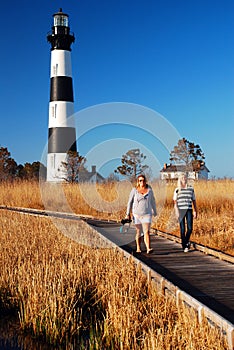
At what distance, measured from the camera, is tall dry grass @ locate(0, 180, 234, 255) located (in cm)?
1162

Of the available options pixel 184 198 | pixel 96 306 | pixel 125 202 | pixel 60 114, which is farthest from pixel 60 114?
pixel 96 306

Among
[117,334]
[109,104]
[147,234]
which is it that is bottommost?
[117,334]

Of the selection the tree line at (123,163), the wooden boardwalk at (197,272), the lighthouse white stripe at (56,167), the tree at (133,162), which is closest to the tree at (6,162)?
the tree line at (123,163)

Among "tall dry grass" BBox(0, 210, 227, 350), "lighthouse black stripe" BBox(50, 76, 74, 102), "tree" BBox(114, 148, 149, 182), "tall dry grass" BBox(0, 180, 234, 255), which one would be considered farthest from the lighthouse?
"tall dry grass" BBox(0, 210, 227, 350)

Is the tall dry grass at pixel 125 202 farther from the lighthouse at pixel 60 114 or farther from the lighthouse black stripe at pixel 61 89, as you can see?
the lighthouse black stripe at pixel 61 89

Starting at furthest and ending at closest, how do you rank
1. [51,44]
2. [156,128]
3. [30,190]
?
[51,44] < [30,190] < [156,128]

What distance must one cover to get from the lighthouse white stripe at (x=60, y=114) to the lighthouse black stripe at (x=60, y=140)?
0.38 m

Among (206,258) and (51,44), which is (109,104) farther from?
(51,44)

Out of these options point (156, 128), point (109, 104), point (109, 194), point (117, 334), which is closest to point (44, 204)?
point (109, 194)

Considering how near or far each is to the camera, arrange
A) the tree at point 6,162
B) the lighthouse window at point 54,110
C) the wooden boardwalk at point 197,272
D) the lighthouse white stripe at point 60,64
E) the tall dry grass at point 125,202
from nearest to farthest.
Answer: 1. the wooden boardwalk at point 197,272
2. the tall dry grass at point 125,202
3. the lighthouse window at point 54,110
4. the lighthouse white stripe at point 60,64
5. the tree at point 6,162

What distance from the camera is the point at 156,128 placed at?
12.0m

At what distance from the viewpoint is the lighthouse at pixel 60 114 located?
30734 millimetres

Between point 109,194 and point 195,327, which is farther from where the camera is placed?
point 109,194

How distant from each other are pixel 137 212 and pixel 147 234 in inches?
18.4
